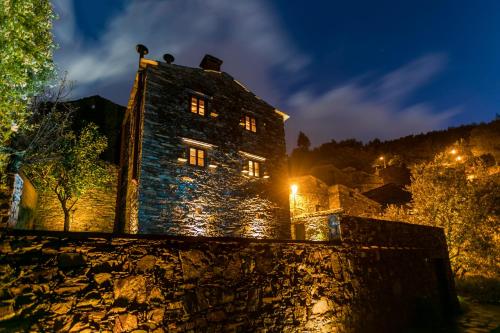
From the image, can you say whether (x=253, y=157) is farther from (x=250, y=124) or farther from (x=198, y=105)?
(x=198, y=105)

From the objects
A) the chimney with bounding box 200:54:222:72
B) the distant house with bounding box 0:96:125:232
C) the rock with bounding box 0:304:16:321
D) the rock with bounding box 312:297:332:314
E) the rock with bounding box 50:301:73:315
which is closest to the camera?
the rock with bounding box 0:304:16:321

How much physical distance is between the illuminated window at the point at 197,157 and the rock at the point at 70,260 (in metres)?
9.85

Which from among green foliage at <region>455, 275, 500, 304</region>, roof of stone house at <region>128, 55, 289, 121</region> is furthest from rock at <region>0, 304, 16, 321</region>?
green foliage at <region>455, 275, 500, 304</region>

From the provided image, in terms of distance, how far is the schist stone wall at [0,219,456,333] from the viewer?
356 cm

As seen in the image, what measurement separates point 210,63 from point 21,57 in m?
9.45

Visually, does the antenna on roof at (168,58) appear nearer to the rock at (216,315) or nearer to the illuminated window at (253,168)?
the illuminated window at (253,168)

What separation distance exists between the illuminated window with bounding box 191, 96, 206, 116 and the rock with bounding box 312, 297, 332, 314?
10988 millimetres

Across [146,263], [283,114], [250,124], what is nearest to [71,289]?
[146,263]

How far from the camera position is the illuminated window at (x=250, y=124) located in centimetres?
1668

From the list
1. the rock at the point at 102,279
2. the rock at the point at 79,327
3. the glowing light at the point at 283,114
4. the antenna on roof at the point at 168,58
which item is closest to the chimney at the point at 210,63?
the antenna on roof at the point at 168,58

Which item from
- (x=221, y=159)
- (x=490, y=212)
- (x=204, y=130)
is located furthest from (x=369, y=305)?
(x=490, y=212)

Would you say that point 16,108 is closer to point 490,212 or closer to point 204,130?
point 204,130

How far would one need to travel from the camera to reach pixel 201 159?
14125mm

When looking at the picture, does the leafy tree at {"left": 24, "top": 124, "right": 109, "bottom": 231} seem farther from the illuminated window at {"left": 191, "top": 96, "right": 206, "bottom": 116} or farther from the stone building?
the illuminated window at {"left": 191, "top": 96, "right": 206, "bottom": 116}
